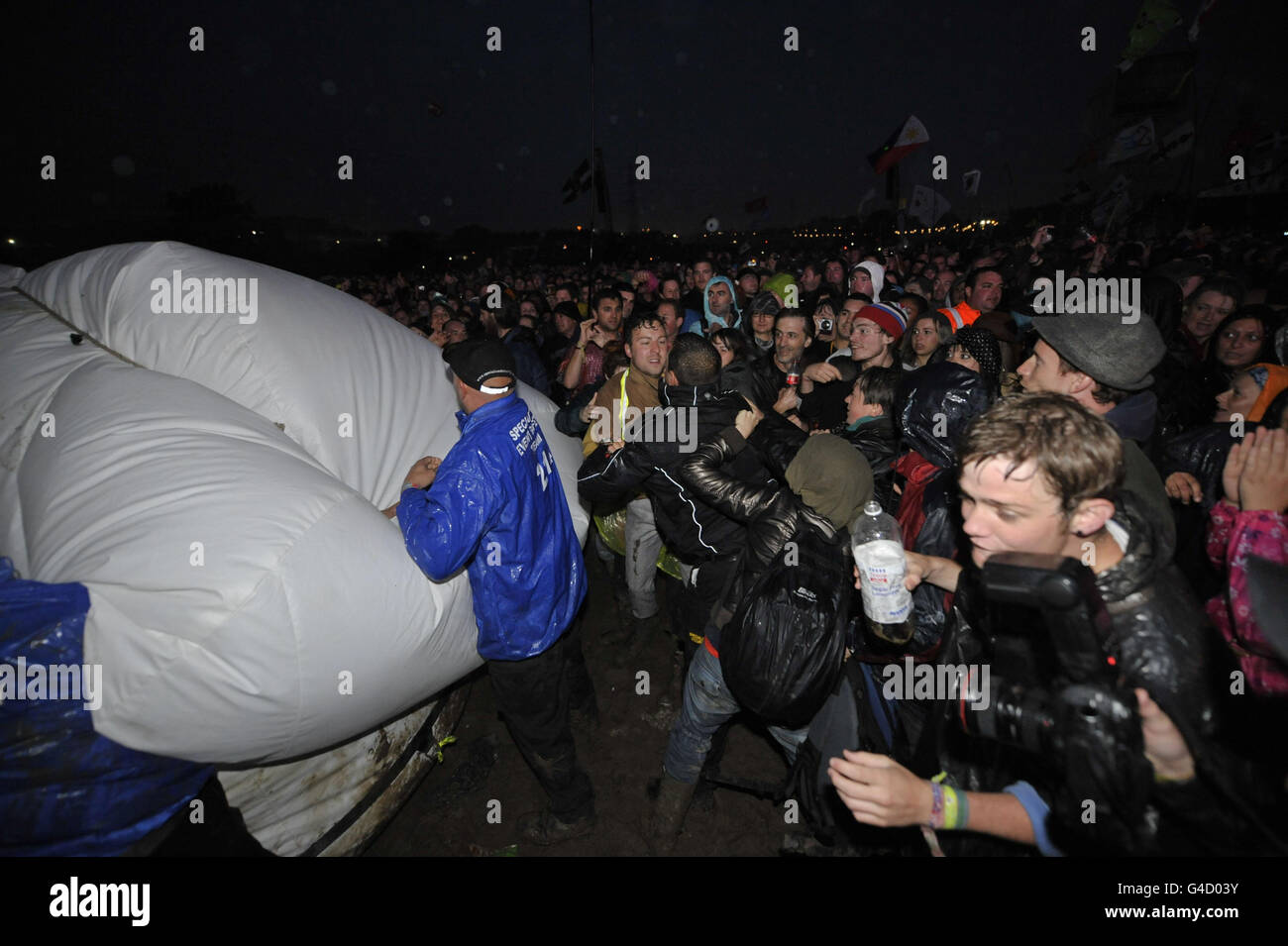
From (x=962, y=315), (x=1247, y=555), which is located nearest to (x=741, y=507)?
(x=1247, y=555)

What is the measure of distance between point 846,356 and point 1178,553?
2206mm

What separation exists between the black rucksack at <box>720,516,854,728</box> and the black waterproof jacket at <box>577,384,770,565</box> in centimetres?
44

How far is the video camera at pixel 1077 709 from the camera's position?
41.7 inches

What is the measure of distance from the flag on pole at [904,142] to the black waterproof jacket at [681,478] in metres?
10.5

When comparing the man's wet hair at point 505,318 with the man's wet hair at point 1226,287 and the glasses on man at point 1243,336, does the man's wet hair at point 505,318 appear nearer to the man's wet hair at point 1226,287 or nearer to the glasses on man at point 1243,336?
the glasses on man at point 1243,336

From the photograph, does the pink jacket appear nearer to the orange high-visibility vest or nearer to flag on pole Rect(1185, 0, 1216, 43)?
the orange high-visibility vest

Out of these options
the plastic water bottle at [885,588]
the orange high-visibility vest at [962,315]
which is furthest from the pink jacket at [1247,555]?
the orange high-visibility vest at [962,315]

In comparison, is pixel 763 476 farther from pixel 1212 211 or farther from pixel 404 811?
pixel 1212 211

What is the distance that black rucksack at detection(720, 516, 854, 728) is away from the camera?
6.39 feet

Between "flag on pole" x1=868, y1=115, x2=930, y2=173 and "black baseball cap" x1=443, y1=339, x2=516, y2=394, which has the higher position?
"flag on pole" x1=868, y1=115, x2=930, y2=173

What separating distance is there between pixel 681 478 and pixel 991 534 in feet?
4.08

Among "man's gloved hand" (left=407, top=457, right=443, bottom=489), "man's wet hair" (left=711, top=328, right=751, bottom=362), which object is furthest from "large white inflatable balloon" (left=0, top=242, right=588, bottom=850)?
"man's wet hair" (left=711, top=328, right=751, bottom=362)

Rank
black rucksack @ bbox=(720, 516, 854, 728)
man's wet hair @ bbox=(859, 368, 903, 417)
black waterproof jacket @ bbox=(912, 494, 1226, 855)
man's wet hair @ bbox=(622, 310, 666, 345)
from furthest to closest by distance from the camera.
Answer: man's wet hair @ bbox=(622, 310, 666, 345)
man's wet hair @ bbox=(859, 368, 903, 417)
black rucksack @ bbox=(720, 516, 854, 728)
black waterproof jacket @ bbox=(912, 494, 1226, 855)

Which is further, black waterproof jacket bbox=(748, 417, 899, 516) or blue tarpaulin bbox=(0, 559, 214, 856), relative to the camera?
black waterproof jacket bbox=(748, 417, 899, 516)
